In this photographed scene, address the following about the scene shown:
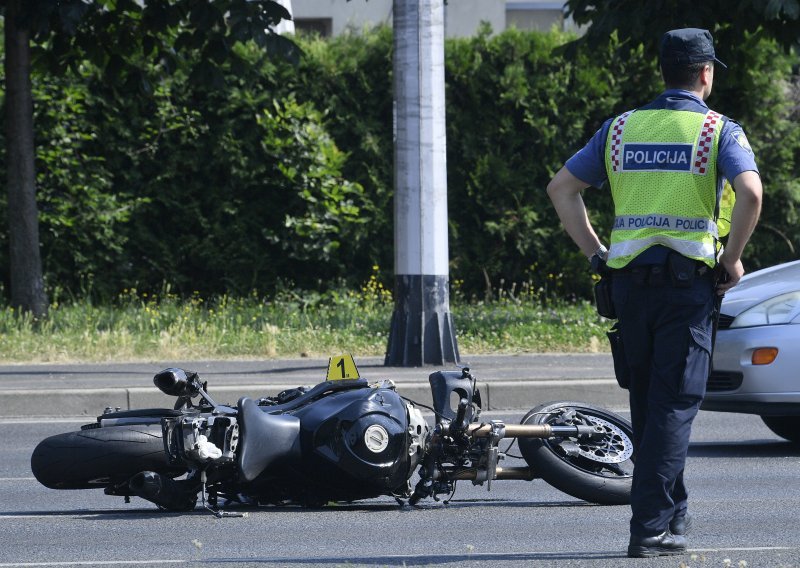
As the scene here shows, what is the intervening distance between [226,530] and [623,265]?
6.87ft

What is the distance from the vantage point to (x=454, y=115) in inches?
668

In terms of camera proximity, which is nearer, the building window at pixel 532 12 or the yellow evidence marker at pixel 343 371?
the yellow evidence marker at pixel 343 371

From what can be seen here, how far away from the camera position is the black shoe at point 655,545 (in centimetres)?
506

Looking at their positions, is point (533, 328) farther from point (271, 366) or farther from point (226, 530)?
point (226, 530)

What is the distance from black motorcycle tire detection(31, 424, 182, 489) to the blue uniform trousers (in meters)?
2.18

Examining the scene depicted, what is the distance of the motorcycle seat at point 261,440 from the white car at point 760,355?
3133 mm

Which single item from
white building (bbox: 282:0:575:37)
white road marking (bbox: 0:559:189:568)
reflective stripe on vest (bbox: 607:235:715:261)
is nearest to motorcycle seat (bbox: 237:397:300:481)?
white road marking (bbox: 0:559:189:568)

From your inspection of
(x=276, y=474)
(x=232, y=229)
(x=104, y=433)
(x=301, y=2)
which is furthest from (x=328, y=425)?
(x=301, y=2)

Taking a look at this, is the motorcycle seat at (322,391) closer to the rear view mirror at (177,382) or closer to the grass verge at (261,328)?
the rear view mirror at (177,382)

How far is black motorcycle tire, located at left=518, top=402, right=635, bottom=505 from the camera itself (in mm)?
6234

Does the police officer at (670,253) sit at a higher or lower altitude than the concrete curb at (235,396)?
higher

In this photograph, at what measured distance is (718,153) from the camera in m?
4.97

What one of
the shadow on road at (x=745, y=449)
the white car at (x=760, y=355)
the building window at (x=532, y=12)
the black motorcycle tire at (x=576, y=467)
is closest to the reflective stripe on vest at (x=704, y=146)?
the black motorcycle tire at (x=576, y=467)

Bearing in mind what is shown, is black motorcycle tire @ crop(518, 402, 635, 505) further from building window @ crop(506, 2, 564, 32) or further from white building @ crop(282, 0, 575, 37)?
building window @ crop(506, 2, 564, 32)
